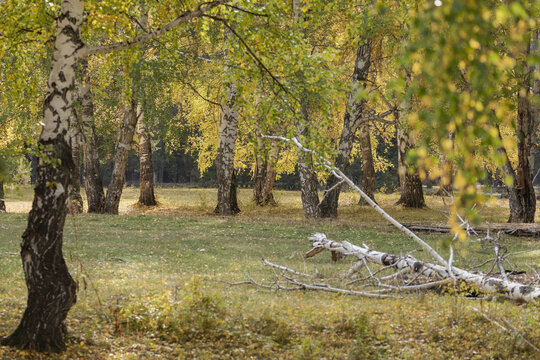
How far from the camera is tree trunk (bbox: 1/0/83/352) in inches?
227

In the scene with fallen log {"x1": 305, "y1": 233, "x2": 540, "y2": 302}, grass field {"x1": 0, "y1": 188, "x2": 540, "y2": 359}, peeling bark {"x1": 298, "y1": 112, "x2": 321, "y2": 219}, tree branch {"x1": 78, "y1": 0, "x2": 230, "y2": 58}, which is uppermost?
tree branch {"x1": 78, "y1": 0, "x2": 230, "y2": 58}

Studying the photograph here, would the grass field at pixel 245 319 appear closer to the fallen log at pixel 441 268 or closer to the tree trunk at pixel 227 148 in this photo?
the fallen log at pixel 441 268

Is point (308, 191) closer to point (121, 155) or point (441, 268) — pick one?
point (121, 155)

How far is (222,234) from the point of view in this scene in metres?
16.3

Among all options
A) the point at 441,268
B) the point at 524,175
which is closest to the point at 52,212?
the point at 441,268

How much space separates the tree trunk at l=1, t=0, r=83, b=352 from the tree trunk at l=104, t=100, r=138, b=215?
1664cm

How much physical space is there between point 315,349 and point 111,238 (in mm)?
9573

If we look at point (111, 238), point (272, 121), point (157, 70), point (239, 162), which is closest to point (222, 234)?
point (111, 238)

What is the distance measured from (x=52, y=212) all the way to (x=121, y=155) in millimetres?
17570

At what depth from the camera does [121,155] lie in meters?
22.9

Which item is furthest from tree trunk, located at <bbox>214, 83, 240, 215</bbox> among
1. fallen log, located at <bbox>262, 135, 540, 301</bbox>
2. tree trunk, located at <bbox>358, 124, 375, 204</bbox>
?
fallen log, located at <bbox>262, 135, 540, 301</bbox>

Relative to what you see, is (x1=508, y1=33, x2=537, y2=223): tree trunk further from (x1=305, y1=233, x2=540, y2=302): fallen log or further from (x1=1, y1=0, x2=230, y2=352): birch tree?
(x1=1, y1=0, x2=230, y2=352): birch tree

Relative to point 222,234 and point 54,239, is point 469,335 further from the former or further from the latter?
point 222,234

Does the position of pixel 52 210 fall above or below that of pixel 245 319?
above
